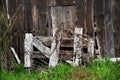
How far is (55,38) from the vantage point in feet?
31.1

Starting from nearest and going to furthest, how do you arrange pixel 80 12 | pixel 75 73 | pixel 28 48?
1. pixel 75 73
2. pixel 28 48
3. pixel 80 12

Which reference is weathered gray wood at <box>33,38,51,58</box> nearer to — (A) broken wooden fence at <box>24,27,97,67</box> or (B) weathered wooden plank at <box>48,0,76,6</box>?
(A) broken wooden fence at <box>24,27,97,67</box>

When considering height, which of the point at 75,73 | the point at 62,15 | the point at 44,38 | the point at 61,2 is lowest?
the point at 75,73

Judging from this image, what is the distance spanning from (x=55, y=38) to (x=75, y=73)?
1.54m

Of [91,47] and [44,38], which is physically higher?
[44,38]

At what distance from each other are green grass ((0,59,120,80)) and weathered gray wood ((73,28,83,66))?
33cm

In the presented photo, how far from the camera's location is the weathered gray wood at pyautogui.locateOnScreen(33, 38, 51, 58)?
9459 millimetres

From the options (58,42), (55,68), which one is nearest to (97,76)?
(55,68)

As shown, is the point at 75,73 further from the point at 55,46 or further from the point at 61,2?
the point at 61,2

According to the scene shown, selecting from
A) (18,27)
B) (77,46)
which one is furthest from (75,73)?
(18,27)

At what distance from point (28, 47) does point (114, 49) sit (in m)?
2.30

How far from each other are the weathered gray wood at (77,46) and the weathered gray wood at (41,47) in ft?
2.36

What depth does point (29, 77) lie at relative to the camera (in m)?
8.51

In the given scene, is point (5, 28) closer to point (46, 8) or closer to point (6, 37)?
point (6, 37)
